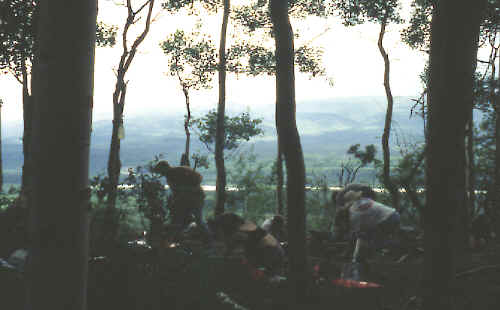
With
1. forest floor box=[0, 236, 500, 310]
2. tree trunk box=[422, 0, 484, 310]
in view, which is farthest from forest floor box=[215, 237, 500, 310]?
tree trunk box=[422, 0, 484, 310]

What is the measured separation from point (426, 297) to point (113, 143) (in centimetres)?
1673

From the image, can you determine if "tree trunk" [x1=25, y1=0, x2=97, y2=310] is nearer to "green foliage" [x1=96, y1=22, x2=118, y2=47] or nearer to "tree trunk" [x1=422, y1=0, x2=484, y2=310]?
"tree trunk" [x1=422, y1=0, x2=484, y2=310]

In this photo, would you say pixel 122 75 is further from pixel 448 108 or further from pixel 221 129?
pixel 448 108

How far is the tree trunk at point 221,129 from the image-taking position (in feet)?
59.9

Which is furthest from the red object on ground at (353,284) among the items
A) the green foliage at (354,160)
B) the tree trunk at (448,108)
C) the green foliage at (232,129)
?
the green foliage at (232,129)

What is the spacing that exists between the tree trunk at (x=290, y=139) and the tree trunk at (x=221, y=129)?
11.9 m

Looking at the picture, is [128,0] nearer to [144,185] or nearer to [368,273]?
[144,185]

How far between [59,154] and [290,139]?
4.48 meters

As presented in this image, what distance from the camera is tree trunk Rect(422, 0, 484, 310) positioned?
2.03 metres

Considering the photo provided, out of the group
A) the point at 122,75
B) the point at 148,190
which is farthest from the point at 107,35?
the point at 148,190

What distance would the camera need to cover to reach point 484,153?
100 ft

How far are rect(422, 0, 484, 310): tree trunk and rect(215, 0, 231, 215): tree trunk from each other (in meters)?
15.7

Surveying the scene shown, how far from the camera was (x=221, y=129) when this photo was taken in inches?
728

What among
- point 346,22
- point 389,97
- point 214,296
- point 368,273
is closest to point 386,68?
point 389,97
